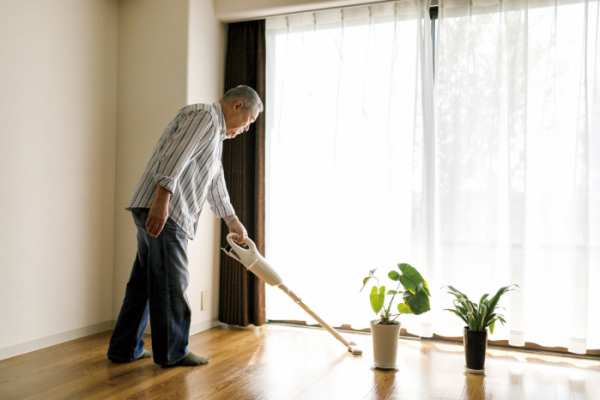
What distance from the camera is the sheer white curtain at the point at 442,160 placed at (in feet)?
8.32

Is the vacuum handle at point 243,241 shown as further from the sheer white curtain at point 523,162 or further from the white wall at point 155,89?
the sheer white curtain at point 523,162

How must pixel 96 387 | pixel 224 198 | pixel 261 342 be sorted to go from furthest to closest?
1. pixel 261 342
2. pixel 224 198
3. pixel 96 387

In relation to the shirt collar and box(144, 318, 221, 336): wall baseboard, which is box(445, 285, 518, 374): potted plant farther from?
box(144, 318, 221, 336): wall baseboard

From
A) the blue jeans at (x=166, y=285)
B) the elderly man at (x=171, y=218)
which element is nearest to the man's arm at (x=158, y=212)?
the elderly man at (x=171, y=218)

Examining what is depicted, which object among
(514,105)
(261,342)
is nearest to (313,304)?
(261,342)

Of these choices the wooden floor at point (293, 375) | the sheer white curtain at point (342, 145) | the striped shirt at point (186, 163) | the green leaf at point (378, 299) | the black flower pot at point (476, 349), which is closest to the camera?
the wooden floor at point (293, 375)

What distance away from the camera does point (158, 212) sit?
197cm

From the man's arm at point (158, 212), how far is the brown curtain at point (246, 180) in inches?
45.2

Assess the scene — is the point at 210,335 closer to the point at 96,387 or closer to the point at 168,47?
the point at 96,387

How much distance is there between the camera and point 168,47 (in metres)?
2.96

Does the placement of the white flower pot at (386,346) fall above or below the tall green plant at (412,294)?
below

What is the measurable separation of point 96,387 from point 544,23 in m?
2.87

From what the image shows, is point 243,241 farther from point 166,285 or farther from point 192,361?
point 192,361

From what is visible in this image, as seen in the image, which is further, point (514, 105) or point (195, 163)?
point (514, 105)
